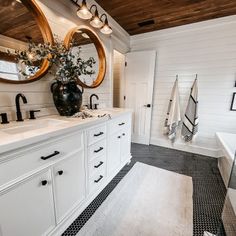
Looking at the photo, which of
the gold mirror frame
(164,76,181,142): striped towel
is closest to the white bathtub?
(164,76,181,142): striped towel

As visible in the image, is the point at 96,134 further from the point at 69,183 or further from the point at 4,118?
the point at 4,118

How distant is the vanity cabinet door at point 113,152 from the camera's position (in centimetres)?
180

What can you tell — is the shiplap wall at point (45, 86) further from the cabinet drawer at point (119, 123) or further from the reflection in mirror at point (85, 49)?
the cabinet drawer at point (119, 123)

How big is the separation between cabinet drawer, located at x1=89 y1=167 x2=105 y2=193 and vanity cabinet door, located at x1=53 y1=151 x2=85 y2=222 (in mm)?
129

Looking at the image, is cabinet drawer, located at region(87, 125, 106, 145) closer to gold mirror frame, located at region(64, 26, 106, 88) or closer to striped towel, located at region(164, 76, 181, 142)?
gold mirror frame, located at region(64, 26, 106, 88)

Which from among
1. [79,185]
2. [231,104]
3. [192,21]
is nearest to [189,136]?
[231,104]

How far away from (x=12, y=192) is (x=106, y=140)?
3.30 feet

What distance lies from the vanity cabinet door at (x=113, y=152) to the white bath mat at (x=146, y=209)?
0.81ft

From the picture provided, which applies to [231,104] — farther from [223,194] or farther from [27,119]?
[27,119]

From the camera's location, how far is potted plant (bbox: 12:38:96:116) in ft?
4.37

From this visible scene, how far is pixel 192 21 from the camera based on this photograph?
2.54 meters

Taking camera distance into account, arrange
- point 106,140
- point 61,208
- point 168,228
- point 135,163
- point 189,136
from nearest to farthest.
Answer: point 61,208, point 168,228, point 106,140, point 135,163, point 189,136

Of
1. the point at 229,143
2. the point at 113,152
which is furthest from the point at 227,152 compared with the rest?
the point at 113,152

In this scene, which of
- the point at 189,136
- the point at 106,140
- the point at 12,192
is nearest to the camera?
the point at 12,192
